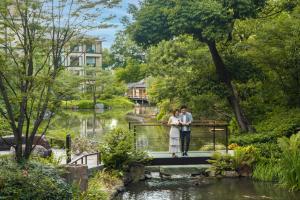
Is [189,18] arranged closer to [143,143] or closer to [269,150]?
[269,150]

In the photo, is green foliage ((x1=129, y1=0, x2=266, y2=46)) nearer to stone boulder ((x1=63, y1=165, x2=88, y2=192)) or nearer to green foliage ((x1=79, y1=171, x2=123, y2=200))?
green foliage ((x1=79, y1=171, x2=123, y2=200))

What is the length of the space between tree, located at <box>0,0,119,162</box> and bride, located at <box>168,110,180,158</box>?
7470 mm

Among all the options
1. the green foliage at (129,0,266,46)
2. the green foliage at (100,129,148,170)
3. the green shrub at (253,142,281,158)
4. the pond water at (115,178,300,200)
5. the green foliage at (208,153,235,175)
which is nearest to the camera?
the pond water at (115,178,300,200)

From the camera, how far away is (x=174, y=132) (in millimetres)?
17922

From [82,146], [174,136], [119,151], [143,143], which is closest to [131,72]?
[143,143]

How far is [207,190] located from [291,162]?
2.76 metres

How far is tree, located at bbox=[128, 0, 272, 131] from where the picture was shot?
17.9 metres

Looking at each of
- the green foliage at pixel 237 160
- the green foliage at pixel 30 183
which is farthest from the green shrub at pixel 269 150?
the green foliage at pixel 30 183

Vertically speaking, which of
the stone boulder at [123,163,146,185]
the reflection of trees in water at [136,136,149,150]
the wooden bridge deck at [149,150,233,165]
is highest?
the reflection of trees in water at [136,136,149,150]

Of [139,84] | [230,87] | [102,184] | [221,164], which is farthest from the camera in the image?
[139,84]

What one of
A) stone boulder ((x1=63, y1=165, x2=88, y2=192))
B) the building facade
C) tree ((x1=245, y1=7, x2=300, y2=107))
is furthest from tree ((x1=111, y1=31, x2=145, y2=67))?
stone boulder ((x1=63, y1=165, x2=88, y2=192))

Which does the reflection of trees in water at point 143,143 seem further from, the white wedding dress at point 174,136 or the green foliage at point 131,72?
the green foliage at point 131,72

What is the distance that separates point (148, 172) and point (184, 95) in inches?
223

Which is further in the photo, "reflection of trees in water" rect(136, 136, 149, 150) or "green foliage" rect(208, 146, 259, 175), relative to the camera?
"reflection of trees in water" rect(136, 136, 149, 150)
